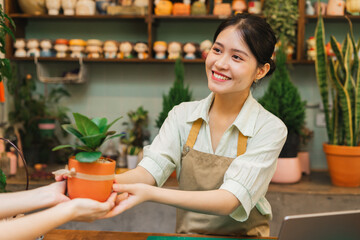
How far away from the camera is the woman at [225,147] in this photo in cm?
133

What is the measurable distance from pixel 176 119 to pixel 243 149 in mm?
304

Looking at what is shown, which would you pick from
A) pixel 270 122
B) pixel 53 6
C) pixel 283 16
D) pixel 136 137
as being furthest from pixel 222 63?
pixel 53 6

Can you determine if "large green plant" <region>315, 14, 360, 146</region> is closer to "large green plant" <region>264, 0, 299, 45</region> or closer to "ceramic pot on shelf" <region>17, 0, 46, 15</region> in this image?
"large green plant" <region>264, 0, 299, 45</region>

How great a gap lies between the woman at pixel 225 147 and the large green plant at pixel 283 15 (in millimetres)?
1444

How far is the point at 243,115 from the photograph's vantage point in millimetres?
1517

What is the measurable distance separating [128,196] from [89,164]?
0.23 m

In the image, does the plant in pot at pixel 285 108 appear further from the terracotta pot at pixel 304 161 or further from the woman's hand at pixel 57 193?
the woman's hand at pixel 57 193

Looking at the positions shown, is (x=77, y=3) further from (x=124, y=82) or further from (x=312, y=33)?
(x=312, y=33)

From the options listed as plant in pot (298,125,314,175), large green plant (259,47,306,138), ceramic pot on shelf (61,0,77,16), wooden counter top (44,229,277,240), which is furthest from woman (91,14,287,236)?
ceramic pot on shelf (61,0,77,16)

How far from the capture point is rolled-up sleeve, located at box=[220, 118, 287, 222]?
1327 mm

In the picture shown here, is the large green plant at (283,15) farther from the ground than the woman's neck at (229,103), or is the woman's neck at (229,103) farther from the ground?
the large green plant at (283,15)

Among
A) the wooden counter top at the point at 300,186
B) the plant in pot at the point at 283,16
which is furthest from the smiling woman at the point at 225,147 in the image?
the plant in pot at the point at 283,16

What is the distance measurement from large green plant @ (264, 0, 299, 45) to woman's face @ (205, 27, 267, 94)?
1626 mm

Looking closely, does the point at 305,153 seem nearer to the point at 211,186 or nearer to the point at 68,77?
the point at 211,186
